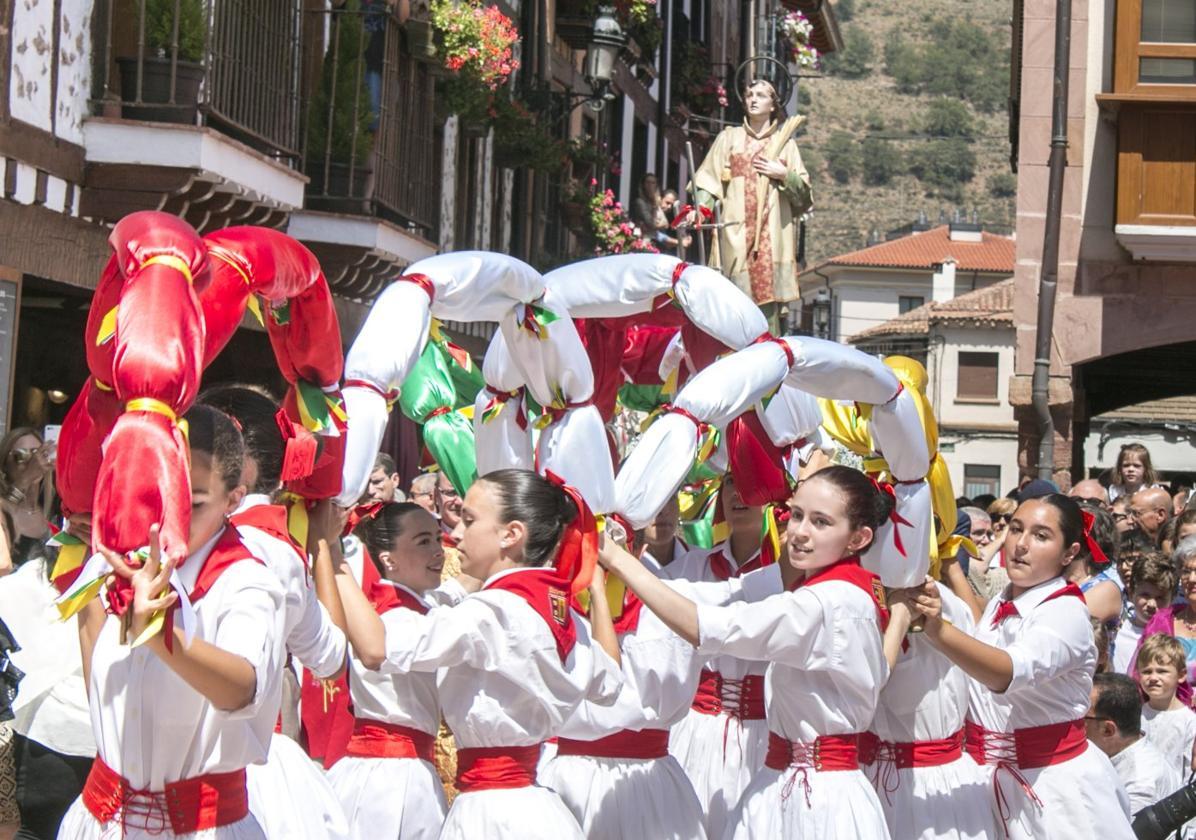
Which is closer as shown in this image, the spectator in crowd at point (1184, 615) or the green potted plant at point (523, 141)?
the spectator in crowd at point (1184, 615)

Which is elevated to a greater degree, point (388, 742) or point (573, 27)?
point (573, 27)

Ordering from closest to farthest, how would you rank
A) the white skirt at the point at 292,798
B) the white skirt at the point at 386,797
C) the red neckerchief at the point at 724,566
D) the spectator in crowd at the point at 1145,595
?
1. the white skirt at the point at 292,798
2. the white skirt at the point at 386,797
3. the red neckerchief at the point at 724,566
4. the spectator in crowd at the point at 1145,595

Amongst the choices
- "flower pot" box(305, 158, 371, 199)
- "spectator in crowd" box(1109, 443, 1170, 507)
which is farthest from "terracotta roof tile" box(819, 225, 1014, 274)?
"flower pot" box(305, 158, 371, 199)

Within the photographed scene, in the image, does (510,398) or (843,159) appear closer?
(510,398)

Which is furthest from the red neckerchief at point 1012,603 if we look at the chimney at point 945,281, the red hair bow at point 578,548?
the chimney at point 945,281

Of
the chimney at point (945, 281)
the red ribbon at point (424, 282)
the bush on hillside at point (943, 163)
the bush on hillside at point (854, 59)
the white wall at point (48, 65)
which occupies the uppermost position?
the bush on hillside at point (854, 59)

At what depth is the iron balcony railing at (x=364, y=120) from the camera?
513 inches

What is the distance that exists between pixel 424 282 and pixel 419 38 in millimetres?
9714

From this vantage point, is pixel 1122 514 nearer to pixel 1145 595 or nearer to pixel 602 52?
pixel 1145 595

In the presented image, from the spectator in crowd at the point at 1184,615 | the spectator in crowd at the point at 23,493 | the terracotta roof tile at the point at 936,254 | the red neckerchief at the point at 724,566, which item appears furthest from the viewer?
the terracotta roof tile at the point at 936,254

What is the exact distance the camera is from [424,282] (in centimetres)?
524

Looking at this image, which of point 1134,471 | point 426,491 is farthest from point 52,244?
point 1134,471

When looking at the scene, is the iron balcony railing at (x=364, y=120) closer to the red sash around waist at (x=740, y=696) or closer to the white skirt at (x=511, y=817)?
the red sash around waist at (x=740, y=696)

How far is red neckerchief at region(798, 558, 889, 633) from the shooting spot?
219 inches
